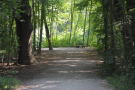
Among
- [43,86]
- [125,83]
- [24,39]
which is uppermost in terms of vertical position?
[24,39]

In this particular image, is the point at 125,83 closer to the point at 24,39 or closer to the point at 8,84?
the point at 8,84

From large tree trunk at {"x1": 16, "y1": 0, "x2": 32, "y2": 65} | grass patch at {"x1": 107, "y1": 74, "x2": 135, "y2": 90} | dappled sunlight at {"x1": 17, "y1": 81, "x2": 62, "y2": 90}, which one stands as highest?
large tree trunk at {"x1": 16, "y1": 0, "x2": 32, "y2": 65}

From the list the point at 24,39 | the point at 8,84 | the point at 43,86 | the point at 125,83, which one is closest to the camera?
the point at 8,84

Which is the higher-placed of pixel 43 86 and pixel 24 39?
pixel 24 39

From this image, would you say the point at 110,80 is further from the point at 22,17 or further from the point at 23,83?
the point at 22,17

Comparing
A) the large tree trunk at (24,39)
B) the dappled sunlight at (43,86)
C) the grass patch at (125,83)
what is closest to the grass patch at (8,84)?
the dappled sunlight at (43,86)

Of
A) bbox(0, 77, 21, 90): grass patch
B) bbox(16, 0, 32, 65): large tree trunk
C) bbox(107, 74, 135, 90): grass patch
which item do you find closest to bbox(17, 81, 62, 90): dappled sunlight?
bbox(0, 77, 21, 90): grass patch

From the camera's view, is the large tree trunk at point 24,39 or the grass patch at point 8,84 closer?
the grass patch at point 8,84

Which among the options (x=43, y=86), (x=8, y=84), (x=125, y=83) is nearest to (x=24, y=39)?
(x=43, y=86)

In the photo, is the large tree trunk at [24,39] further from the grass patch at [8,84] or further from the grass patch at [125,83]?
the grass patch at [125,83]

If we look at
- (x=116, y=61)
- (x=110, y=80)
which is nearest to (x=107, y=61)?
(x=116, y=61)

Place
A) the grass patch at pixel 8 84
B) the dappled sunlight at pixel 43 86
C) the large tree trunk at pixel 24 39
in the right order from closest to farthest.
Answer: the grass patch at pixel 8 84 → the dappled sunlight at pixel 43 86 → the large tree trunk at pixel 24 39

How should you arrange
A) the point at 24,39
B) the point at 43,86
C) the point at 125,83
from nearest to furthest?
the point at 125,83, the point at 43,86, the point at 24,39

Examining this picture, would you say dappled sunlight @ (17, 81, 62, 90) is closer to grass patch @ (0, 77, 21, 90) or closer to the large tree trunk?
grass patch @ (0, 77, 21, 90)
